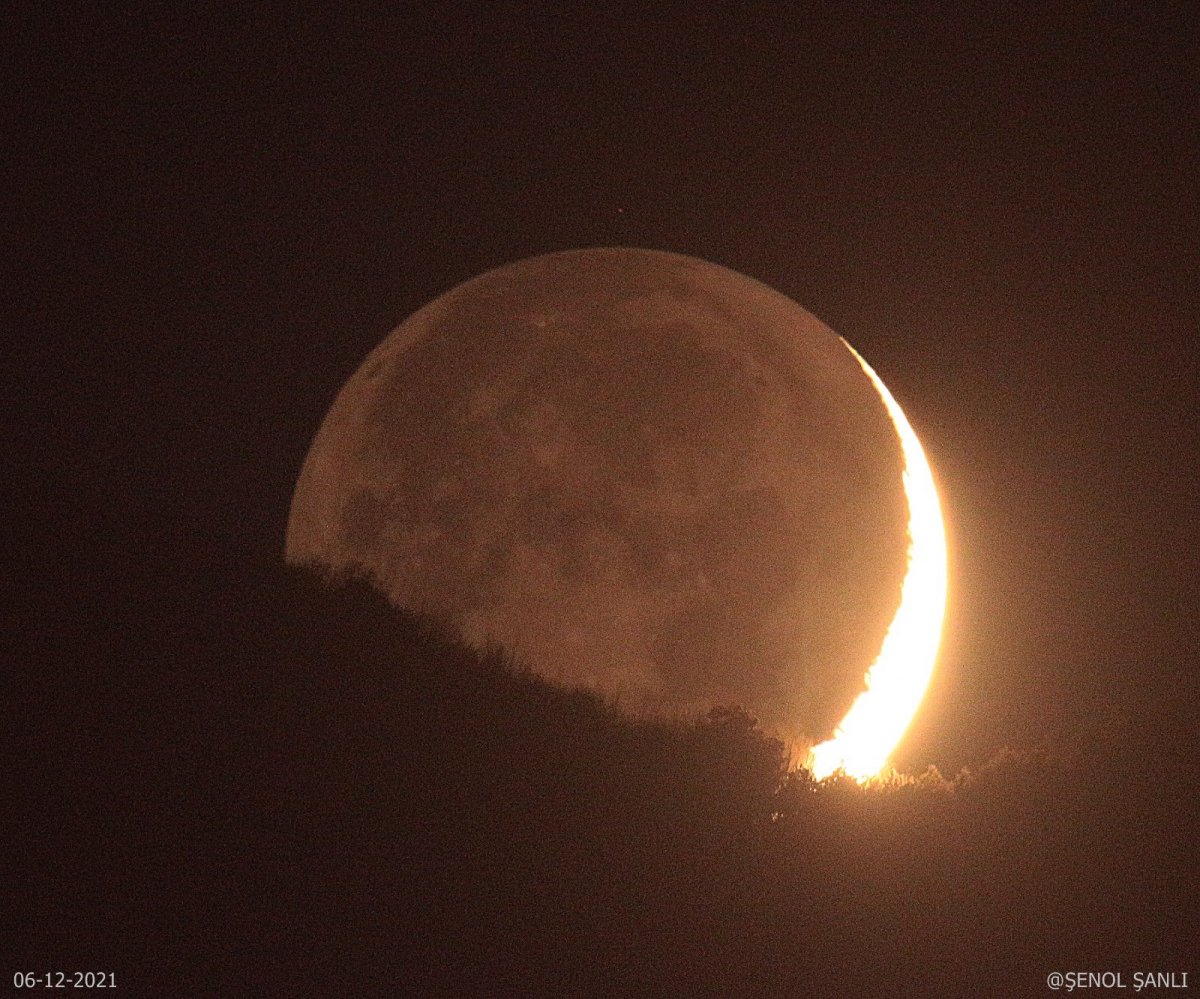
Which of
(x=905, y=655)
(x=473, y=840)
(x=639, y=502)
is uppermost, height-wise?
(x=639, y=502)

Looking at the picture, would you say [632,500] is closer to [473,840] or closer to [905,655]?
[905,655]

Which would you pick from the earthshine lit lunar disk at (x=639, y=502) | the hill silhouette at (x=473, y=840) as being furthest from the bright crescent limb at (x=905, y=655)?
the hill silhouette at (x=473, y=840)

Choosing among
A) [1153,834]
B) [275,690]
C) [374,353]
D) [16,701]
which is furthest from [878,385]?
[16,701]

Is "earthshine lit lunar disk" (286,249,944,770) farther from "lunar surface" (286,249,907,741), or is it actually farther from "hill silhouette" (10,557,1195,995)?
"hill silhouette" (10,557,1195,995)

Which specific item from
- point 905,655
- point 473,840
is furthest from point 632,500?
point 473,840

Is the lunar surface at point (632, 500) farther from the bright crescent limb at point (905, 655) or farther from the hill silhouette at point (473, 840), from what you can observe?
the hill silhouette at point (473, 840)
